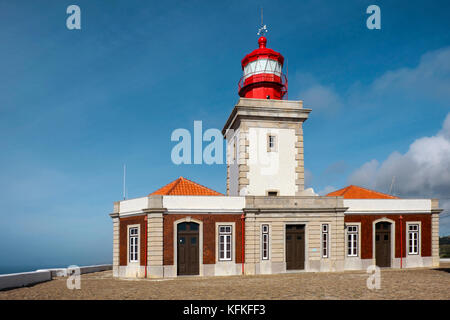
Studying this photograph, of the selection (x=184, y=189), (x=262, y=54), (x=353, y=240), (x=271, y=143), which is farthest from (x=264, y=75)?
(x=353, y=240)

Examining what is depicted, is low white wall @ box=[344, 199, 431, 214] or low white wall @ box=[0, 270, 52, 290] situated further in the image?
low white wall @ box=[344, 199, 431, 214]

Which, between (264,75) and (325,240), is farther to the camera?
(264,75)

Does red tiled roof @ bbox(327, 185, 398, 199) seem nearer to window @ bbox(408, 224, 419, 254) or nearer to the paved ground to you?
window @ bbox(408, 224, 419, 254)

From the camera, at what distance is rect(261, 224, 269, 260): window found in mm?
21156

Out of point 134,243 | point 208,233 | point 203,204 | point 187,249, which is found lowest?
point 187,249

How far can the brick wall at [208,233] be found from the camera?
20219 millimetres

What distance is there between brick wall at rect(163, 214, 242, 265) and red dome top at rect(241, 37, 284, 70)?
11.6 meters

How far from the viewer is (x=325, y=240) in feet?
72.1

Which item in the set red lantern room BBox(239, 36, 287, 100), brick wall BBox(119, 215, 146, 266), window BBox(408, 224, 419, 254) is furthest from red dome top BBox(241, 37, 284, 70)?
window BBox(408, 224, 419, 254)

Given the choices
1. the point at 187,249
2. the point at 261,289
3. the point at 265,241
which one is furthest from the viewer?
the point at 265,241

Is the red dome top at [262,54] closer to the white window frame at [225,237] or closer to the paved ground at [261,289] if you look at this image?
the white window frame at [225,237]

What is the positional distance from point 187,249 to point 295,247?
6054 mm

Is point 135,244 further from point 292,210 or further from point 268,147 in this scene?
point 268,147
